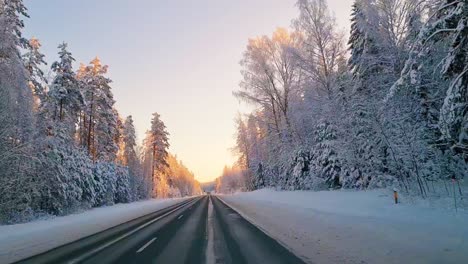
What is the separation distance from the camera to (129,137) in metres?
67.7

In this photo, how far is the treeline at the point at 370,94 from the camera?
1006 cm

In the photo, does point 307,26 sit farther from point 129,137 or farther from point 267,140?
point 129,137

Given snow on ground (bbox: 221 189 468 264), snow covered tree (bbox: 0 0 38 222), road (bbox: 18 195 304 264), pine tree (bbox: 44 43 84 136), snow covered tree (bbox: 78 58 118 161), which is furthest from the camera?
snow covered tree (bbox: 78 58 118 161)

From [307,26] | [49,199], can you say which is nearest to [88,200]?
[49,199]

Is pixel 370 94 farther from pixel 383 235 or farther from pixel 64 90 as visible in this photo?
pixel 64 90

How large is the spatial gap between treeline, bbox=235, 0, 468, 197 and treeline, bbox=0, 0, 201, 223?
16.2m

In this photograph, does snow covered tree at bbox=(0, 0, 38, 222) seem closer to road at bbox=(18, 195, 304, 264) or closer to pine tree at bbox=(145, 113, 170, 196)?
road at bbox=(18, 195, 304, 264)

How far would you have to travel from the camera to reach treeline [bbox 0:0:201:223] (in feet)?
59.3

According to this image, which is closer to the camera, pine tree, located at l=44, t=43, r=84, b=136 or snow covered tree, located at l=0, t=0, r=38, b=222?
snow covered tree, located at l=0, t=0, r=38, b=222

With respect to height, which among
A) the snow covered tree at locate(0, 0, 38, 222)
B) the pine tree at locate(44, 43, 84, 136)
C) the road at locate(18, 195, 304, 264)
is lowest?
the road at locate(18, 195, 304, 264)

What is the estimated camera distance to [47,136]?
25.0 m

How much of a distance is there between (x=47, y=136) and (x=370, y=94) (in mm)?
21259

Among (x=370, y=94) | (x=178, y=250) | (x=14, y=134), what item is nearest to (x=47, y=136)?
(x=14, y=134)

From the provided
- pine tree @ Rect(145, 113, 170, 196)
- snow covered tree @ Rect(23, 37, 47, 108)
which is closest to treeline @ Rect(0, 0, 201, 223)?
snow covered tree @ Rect(23, 37, 47, 108)
